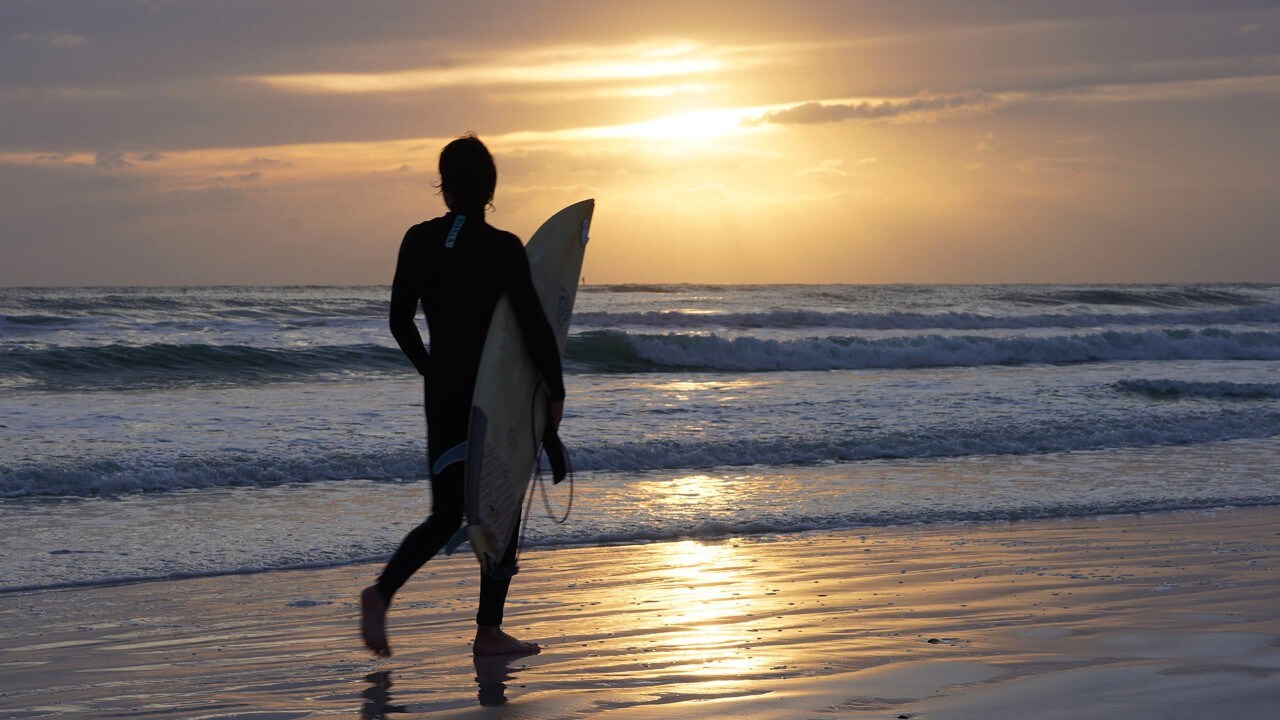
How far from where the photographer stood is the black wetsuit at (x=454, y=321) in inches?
142

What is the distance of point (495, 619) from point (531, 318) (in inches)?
41.1

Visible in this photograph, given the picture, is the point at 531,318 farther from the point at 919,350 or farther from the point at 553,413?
the point at 919,350

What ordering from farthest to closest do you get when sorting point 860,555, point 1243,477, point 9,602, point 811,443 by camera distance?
point 811,443
point 1243,477
point 860,555
point 9,602

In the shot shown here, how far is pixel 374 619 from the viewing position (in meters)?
3.67

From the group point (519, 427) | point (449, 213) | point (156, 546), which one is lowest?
point (156, 546)

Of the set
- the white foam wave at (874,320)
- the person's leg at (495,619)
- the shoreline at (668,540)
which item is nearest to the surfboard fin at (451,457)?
the person's leg at (495,619)

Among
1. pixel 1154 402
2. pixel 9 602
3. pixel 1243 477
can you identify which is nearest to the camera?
pixel 9 602

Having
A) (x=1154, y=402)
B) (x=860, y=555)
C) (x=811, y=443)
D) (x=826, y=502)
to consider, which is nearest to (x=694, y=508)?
(x=826, y=502)

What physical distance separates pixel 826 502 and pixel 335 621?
3875mm

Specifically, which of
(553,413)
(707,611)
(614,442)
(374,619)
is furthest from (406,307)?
(614,442)

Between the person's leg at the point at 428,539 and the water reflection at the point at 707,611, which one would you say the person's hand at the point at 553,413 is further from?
the water reflection at the point at 707,611

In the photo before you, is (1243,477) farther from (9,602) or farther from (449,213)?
(9,602)

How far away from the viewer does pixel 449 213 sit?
371 cm

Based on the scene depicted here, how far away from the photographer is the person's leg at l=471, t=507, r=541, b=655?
3842 mm
